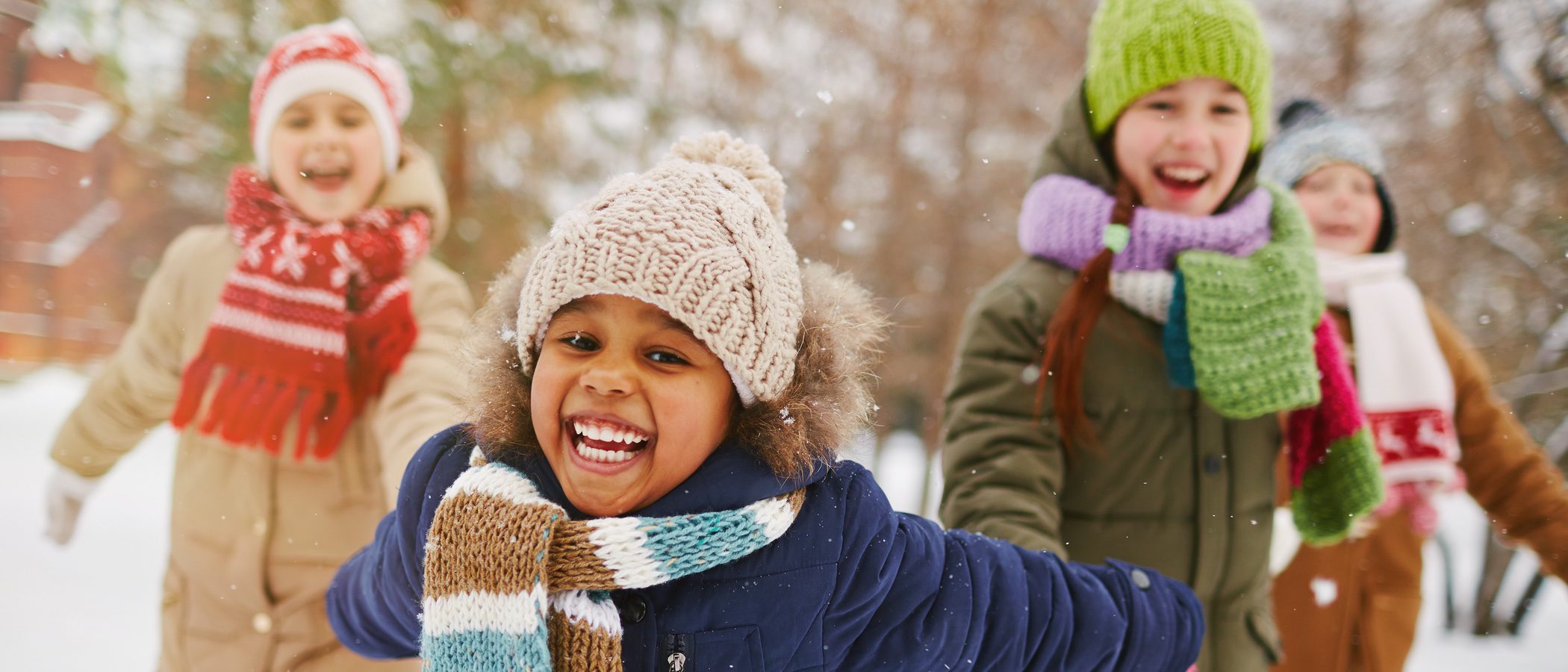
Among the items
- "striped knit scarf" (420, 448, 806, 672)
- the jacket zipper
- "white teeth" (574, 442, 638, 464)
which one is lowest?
the jacket zipper

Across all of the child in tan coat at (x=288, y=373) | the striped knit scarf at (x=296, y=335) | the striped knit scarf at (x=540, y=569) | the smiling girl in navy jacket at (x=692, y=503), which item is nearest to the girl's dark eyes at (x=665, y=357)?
the smiling girl in navy jacket at (x=692, y=503)

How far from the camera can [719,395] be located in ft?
4.88

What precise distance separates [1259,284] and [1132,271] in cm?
26

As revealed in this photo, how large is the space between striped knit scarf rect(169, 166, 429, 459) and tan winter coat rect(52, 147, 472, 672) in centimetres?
8

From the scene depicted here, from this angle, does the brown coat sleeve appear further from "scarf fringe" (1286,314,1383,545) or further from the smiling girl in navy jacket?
the smiling girl in navy jacket

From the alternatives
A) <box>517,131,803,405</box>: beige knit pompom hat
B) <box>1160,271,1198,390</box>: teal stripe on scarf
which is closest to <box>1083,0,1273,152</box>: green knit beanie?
<box>1160,271,1198,390</box>: teal stripe on scarf

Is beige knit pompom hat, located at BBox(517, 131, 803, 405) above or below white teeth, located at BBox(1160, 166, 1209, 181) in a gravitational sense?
below

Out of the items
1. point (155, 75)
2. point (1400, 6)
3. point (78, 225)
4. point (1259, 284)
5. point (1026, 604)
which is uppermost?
point (1400, 6)

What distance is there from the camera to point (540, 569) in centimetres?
133

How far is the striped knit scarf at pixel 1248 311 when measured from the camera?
1.96 m

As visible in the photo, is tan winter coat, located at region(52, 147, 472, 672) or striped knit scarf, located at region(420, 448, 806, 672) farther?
tan winter coat, located at region(52, 147, 472, 672)

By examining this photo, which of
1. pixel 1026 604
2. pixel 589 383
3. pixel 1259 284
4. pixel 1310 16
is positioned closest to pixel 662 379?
pixel 589 383

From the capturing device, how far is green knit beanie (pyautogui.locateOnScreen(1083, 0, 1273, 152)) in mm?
2135

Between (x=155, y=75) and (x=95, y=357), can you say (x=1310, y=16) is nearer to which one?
(x=155, y=75)
